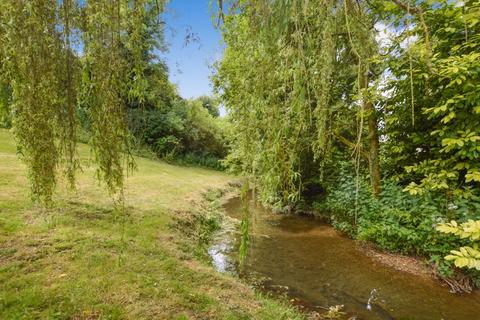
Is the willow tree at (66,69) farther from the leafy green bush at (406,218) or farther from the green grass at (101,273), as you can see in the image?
the leafy green bush at (406,218)

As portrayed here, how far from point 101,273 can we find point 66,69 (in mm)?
2576

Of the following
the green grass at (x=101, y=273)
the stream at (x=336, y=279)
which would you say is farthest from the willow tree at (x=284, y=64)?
the green grass at (x=101, y=273)

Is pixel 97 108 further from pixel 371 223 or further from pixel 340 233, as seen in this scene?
pixel 340 233

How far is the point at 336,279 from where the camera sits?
4.86 metres

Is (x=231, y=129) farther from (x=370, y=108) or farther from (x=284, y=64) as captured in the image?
(x=370, y=108)

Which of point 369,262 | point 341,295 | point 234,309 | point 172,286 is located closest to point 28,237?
point 172,286

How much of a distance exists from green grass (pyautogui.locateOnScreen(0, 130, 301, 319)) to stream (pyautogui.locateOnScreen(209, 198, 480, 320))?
0.75 meters

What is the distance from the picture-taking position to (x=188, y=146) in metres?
20.6

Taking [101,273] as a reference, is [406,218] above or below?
above

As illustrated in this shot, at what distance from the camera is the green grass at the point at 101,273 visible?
291cm

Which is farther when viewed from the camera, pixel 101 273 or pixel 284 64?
pixel 101 273

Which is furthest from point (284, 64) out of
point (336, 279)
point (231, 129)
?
point (336, 279)

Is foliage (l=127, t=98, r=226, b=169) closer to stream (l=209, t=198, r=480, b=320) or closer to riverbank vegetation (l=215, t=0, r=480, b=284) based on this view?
stream (l=209, t=198, r=480, b=320)

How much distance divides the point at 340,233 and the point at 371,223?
3.96ft
